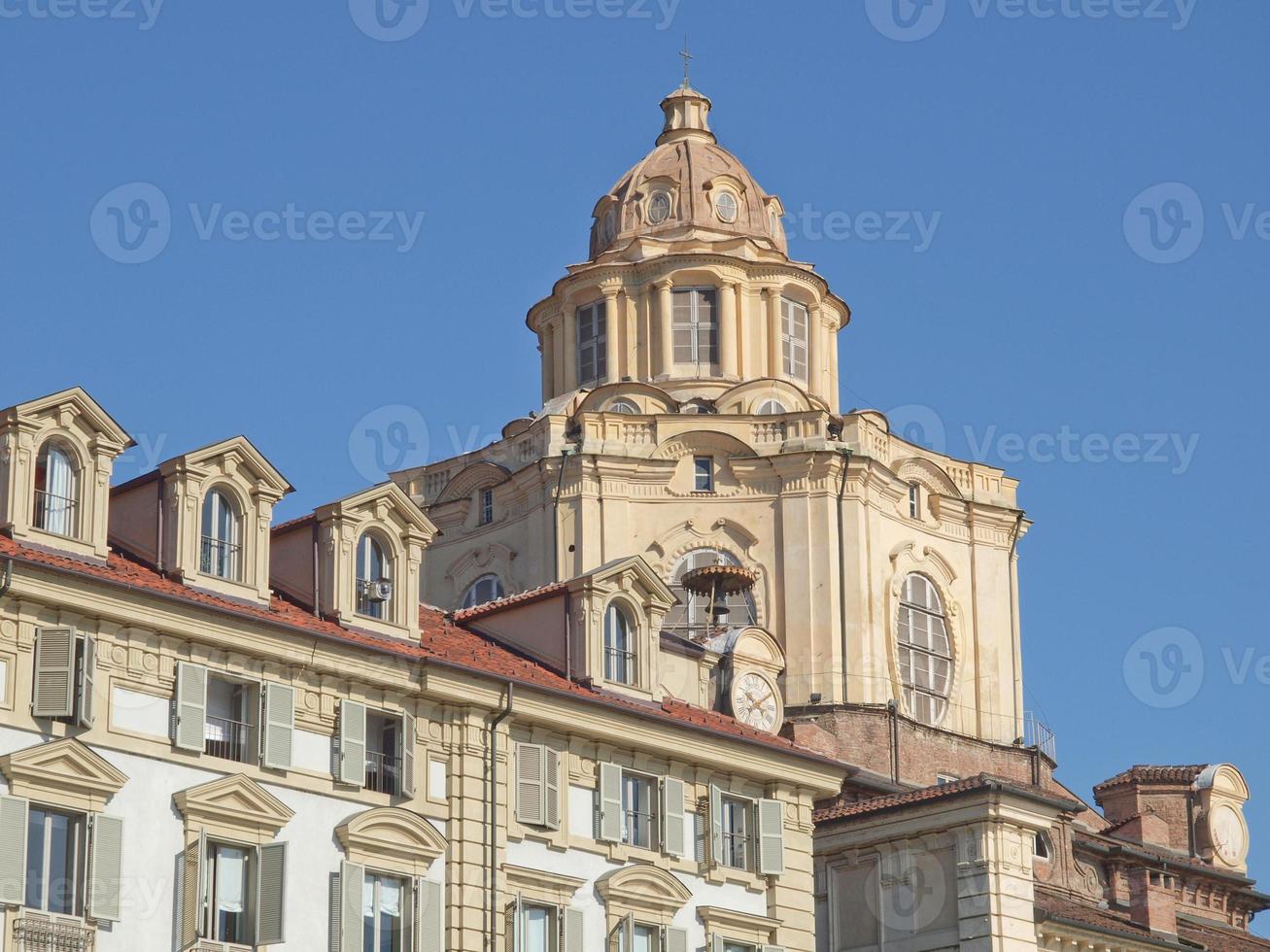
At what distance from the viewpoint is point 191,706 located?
5100cm

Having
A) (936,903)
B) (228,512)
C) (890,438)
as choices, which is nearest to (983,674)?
(890,438)

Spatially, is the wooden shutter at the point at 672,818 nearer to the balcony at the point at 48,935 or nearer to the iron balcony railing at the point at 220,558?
the iron balcony railing at the point at 220,558

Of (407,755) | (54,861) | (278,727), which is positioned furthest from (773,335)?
(54,861)

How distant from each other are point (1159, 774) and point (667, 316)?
69.5ft

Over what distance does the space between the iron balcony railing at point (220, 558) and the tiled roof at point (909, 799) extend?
1888 centimetres

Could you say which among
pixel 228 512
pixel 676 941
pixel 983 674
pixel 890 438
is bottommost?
pixel 676 941

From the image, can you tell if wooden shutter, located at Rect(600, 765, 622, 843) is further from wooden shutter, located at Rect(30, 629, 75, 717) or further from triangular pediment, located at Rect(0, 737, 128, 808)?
wooden shutter, located at Rect(30, 629, 75, 717)

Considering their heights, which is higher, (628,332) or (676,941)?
(628,332)

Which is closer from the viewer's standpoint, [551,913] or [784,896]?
[551,913]

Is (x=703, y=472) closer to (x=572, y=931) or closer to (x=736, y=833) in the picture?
(x=736, y=833)

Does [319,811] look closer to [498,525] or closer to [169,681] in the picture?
[169,681]

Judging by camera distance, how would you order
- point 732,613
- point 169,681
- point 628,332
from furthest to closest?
point 628,332, point 732,613, point 169,681

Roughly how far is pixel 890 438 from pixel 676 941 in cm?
4204

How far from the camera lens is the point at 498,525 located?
317ft
